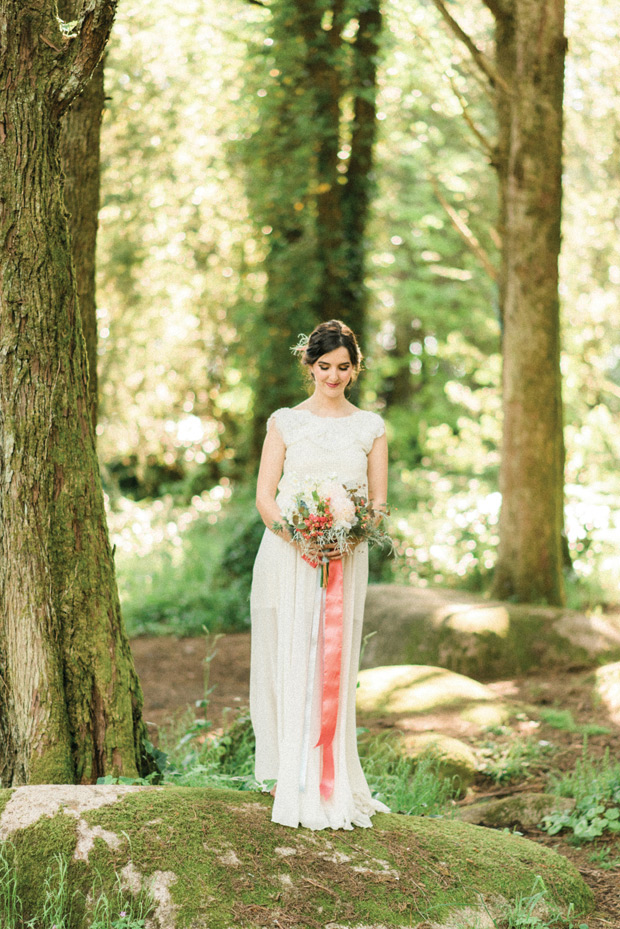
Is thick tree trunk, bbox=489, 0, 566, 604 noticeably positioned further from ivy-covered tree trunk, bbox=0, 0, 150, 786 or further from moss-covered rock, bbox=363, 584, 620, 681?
ivy-covered tree trunk, bbox=0, 0, 150, 786

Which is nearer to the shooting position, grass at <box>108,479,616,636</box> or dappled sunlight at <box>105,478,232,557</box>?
grass at <box>108,479,616,636</box>

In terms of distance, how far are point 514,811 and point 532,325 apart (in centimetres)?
535

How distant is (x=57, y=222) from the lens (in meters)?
4.18

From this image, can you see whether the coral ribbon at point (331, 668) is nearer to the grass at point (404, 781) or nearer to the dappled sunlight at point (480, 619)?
the grass at point (404, 781)

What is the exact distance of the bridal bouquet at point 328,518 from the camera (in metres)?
4.05

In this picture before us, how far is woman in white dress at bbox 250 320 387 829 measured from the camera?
13.7ft

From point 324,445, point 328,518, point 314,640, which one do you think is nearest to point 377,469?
point 324,445

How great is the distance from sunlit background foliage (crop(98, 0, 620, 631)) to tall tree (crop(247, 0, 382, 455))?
11 centimetres

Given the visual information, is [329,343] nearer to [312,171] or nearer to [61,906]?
[61,906]

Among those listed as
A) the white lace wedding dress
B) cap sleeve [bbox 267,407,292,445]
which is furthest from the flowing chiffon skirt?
cap sleeve [bbox 267,407,292,445]

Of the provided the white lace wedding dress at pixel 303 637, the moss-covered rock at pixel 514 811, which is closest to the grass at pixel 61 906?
the white lace wedding dress at pixel 303 637

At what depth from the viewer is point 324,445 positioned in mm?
4277

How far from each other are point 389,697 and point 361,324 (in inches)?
268

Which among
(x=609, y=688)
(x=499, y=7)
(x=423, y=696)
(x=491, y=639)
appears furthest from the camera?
(x=499, y=7)
